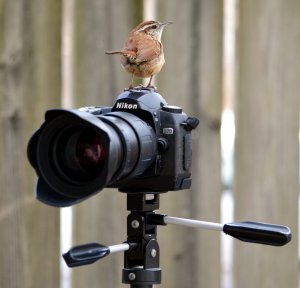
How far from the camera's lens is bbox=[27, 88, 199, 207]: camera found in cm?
158

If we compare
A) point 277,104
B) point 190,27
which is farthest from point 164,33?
point 277,104

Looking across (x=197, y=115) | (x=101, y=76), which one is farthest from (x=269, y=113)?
(x=101, y=76)

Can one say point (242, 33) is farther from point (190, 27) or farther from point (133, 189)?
point (133, 189)

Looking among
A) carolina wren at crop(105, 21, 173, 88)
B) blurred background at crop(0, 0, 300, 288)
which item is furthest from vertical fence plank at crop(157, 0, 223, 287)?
carolina wren at crop(105, 21, 173, 88)

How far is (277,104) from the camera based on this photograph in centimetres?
245

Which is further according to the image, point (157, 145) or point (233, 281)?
point (233, 281)

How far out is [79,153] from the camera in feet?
5.57

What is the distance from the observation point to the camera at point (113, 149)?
1.58m

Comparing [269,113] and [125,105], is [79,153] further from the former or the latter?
[269,113]

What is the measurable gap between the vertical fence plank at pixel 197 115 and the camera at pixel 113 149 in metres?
0.62

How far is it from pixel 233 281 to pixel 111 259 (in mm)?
391

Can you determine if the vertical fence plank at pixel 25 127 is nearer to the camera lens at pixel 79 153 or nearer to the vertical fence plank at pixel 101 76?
the vertical fence plank at pixel 101 76

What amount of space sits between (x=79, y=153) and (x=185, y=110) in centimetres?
83

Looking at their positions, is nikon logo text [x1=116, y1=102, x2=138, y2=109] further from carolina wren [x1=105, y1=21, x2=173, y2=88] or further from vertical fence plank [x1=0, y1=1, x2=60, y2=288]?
vertical fence plank [x1=0, y1=1, x2=60, y2=288]
